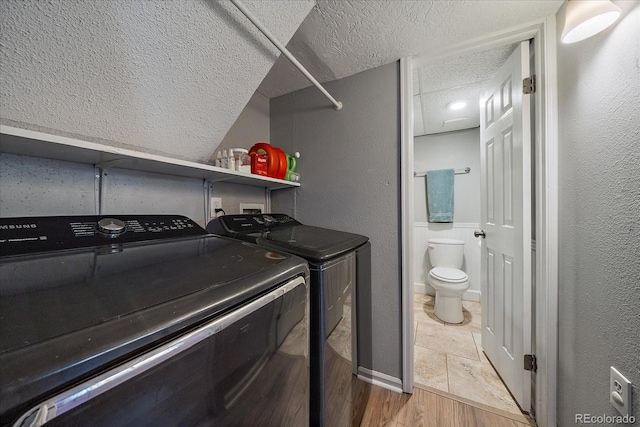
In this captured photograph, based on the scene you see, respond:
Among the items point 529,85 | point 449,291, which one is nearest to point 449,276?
point 449,291

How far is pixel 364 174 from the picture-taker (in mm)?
1651

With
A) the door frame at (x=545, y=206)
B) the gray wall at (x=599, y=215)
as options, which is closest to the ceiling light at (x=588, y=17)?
the gray wall at (x=599, y=215)

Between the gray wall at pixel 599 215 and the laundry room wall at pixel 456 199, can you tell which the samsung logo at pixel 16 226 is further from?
the laundry room wall at pixel 456 199

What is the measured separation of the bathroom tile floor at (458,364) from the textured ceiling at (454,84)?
2.27m

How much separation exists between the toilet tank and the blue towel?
1.15ft

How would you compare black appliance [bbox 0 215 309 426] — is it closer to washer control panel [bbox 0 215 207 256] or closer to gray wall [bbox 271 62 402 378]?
washer control panel [bbox 0 215 207 256]

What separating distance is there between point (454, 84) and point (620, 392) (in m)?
2.11

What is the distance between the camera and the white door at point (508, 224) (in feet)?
4.35

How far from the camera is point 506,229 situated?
5.00 feet

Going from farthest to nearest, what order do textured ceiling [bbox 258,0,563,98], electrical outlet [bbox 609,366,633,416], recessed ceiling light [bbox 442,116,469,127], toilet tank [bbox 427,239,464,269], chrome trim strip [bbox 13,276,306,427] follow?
toilet tank [bbox 427,239,464,269], recessed ceiling light [bbox 442,116,469,127], textured ceiling [bbox 258,0,563,98], electrical outlet [bbox 609,366,633,416], chrome trim strip [bbox 13,276,306,427]

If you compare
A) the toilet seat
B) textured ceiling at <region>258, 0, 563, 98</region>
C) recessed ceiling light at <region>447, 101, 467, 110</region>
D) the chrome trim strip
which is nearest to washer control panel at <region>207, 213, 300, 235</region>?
the chrome trim strip

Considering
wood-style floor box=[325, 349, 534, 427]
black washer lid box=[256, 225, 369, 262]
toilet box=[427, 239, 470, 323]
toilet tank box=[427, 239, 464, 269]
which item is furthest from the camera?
toilet tank box=[427, 239, 464, 269]

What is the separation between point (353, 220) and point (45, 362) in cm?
152

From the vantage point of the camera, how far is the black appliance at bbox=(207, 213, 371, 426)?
865mm
